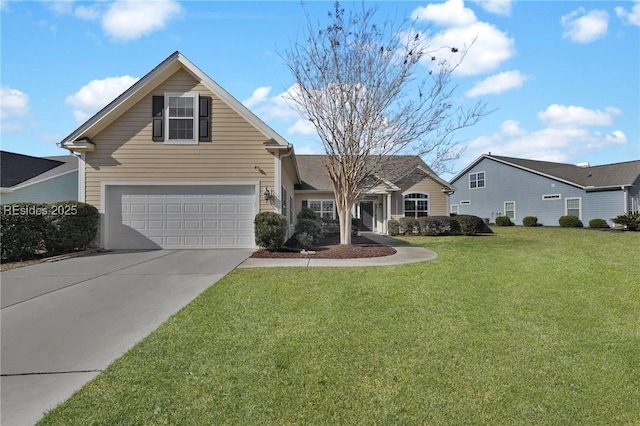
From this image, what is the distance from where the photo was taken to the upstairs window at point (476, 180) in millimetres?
32938

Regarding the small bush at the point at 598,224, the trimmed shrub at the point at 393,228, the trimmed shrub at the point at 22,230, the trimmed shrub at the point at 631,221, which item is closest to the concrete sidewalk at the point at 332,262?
the trimmed shrub at the point at 22,230

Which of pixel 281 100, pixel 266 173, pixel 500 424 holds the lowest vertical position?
pixel 500 424

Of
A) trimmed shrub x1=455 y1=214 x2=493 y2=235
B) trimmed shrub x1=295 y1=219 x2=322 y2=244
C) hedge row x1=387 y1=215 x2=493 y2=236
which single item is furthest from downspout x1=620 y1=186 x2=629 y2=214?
trimmed shrub x1=295 y1=219 x2=322 y2=244

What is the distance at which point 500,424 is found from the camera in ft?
8.93

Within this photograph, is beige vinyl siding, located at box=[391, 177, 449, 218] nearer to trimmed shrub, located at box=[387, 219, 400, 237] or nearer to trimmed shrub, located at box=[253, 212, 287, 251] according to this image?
trimmed shrub, located at box=[387, 219, 400, 237]

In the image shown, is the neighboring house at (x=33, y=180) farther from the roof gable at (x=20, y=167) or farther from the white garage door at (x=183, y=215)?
the white garage door at (x=183, y=215)

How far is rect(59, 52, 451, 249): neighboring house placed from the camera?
12625 mm

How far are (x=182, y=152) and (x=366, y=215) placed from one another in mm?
15506

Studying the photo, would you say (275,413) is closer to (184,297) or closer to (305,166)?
(184,297)

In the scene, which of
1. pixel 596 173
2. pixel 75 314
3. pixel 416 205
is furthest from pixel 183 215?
pixel 596 173

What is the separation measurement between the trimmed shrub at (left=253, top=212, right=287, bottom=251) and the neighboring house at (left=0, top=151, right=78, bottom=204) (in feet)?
48.1

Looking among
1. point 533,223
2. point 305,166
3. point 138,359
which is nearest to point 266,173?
point 138,359

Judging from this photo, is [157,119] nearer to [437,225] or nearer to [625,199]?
[437,225]

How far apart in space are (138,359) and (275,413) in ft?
6.03
